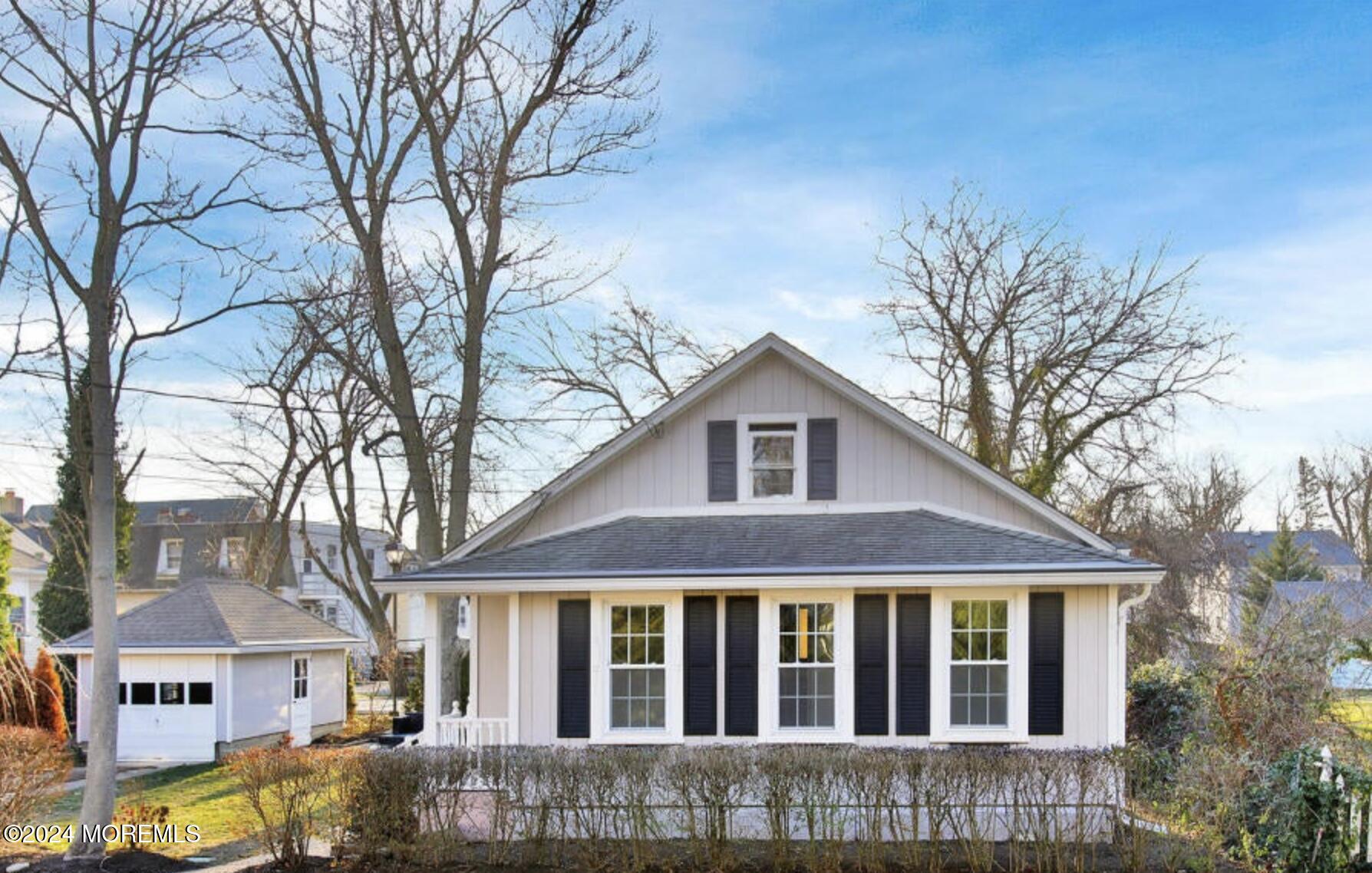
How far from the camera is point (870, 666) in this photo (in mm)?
11898

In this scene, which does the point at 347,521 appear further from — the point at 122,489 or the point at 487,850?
the point at 487,850

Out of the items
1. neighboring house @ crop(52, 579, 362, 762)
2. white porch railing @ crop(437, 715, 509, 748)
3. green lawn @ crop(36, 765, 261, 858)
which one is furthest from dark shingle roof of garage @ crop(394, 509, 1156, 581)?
neighboring house @ crop(52, 579, 362, 762)

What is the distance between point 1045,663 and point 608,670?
180 inches

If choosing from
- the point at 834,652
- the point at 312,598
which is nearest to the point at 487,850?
the point at 834,652

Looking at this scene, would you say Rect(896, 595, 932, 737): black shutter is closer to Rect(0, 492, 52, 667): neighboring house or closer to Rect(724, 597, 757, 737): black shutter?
Rect(724, 597, 757, 737): black shutter

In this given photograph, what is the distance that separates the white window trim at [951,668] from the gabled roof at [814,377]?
1.82 m

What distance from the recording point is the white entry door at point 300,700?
21766 mm

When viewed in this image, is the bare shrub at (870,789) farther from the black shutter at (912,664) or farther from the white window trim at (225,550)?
the white window trim at (225,550)

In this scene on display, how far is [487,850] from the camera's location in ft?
34.4

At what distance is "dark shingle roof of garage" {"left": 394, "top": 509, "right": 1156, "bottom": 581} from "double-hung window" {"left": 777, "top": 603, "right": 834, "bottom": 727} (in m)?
0.65

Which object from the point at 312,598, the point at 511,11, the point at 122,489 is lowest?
the point at 312,598

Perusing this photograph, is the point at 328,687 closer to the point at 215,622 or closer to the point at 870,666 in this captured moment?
the point at 215,622

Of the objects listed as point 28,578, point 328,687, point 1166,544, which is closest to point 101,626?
point 328,687

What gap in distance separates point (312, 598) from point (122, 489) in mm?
18585
